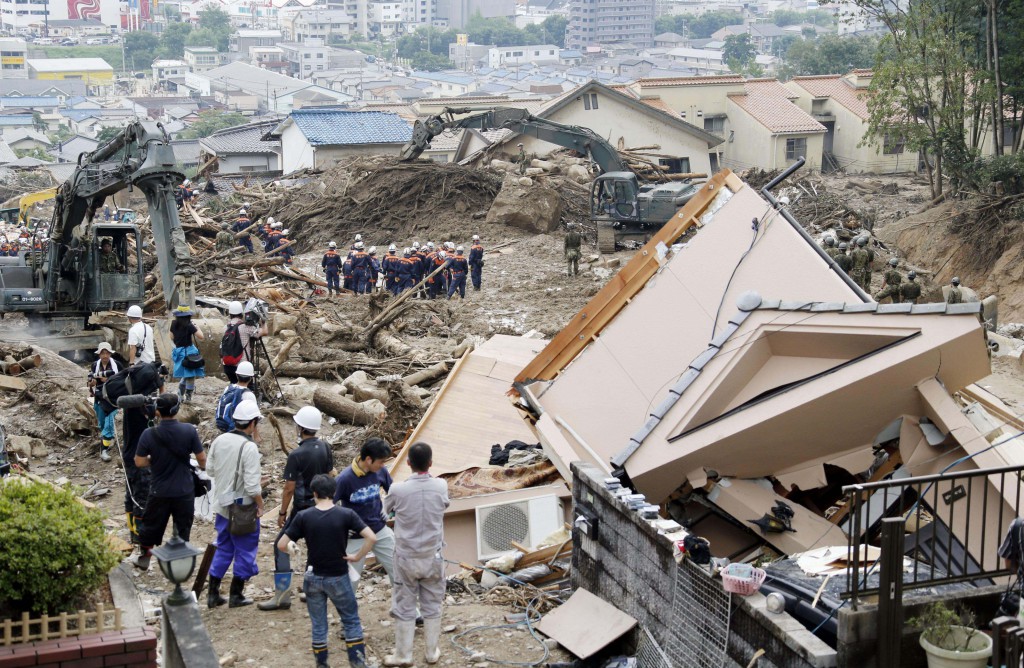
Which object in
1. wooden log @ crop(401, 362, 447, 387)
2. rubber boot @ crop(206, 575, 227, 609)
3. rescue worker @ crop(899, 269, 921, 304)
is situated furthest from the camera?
rescue worker @ crop(899, 269, 921, 304)

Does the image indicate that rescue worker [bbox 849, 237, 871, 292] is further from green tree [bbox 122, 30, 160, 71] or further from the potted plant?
green tree [bbox 122, 30, 160, 71]

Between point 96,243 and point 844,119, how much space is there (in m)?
39.4

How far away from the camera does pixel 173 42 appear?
144 meters

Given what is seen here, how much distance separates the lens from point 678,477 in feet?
26.7

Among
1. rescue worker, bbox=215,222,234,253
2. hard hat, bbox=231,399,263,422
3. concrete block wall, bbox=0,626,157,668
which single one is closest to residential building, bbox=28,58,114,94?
rescue worker, bbox=215,222,234,253

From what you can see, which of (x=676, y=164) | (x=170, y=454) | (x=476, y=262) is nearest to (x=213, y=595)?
(x=170, y=454)

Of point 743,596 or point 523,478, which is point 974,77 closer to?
point 523,478

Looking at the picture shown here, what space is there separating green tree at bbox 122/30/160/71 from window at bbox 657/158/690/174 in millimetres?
114553

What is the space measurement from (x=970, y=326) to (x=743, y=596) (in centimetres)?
266

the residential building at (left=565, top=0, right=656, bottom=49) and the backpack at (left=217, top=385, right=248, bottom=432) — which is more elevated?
the residential building at (left=565, top=0, right=656, bottom=49)

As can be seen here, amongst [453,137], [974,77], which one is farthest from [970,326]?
[453,137]

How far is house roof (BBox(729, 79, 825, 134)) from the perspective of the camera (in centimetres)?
4722

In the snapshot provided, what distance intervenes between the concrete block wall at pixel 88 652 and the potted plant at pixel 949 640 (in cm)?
380

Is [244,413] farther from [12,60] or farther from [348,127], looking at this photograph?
[12,60]
